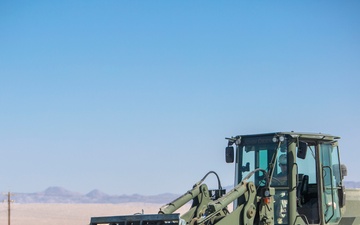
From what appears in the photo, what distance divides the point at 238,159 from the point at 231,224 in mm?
2041

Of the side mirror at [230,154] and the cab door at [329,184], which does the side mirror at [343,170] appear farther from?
the side mirror at [230,154]

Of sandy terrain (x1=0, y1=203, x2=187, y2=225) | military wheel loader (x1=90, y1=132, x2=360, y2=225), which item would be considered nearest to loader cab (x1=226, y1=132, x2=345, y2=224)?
military wheel loader (x1=90, y1=132, x2=360, y2=225)

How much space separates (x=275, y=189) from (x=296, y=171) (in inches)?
20.3

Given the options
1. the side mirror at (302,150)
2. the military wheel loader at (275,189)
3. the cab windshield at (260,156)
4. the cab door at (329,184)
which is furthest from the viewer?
the cab door at (329,184)

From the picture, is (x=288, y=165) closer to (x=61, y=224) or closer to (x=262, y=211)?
(x=262, y=211)

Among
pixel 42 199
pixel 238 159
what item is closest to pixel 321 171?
pixel 238 159

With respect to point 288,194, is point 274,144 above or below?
above

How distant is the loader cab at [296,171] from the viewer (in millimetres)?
13812

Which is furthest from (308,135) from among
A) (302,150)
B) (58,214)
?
(58,214)

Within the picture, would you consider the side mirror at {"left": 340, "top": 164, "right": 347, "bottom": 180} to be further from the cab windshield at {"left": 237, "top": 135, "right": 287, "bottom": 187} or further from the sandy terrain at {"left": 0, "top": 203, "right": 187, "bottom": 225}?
the sandy terrain at {"left": 0, "top": 203, "right": 187, "bottom": 225}

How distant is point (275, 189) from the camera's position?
1393 cm

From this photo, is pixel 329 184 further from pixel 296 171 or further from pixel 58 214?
pixel 58 214

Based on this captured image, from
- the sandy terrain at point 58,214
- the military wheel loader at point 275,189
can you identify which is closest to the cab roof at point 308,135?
the military wheel loader at point 275,189

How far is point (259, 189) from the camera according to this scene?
14062 millimetres
